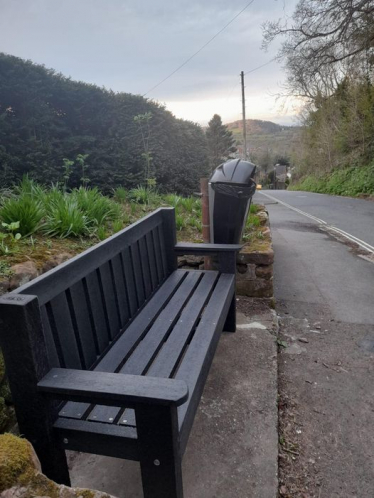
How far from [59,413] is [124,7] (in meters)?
6.33

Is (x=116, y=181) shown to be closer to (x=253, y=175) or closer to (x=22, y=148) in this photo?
(x=22, y=148)

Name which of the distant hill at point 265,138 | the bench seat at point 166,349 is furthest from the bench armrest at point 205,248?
the distant hill at point 265,138

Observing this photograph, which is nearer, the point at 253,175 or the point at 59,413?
the point at 59,413

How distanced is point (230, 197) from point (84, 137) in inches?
150

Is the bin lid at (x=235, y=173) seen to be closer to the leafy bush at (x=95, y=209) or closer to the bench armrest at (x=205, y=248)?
the bench armrest at (x=205, y=248)

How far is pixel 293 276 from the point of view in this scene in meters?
5.17

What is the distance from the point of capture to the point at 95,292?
1.94 metres

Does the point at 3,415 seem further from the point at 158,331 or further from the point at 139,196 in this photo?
the point at 139,196

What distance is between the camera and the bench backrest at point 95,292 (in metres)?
1.58

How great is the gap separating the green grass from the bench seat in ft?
51.6

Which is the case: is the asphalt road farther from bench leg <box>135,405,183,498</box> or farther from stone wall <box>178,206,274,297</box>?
bench leg <box>135,405,183,498</box>

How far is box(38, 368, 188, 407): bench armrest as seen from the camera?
1.24 metres

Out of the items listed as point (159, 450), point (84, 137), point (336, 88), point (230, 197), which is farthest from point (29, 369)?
point (336, 88)

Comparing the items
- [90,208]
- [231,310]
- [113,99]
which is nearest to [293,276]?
[231,310]
